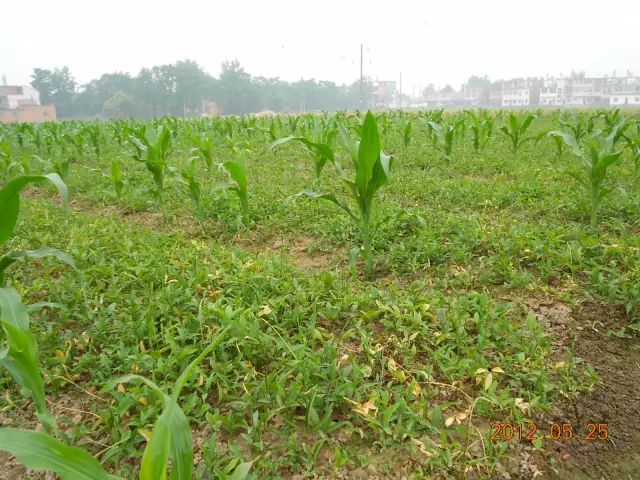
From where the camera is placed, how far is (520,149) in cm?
627

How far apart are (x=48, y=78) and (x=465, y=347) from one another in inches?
2021

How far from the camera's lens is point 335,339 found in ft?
6.35

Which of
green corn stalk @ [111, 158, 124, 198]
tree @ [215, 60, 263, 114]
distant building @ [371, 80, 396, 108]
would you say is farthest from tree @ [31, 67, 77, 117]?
green corn stalk @ [111, 158, 124, 198]

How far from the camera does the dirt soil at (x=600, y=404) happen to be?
1.34 m

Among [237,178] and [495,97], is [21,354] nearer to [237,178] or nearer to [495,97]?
[237,178]

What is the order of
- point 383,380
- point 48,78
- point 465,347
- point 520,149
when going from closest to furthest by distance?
1. point 383,380
2. point 465,347
3. point 520,149
4. point 48,78

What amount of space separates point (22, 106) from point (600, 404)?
4355 cm

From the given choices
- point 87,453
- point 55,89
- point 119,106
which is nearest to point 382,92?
point 119,106

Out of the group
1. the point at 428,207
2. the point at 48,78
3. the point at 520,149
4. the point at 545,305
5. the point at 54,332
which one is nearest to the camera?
the point at 54,332

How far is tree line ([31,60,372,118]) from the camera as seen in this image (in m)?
41.1

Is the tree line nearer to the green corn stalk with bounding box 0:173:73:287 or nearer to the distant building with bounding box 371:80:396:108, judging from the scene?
the distant building with bounding box 371:80:396:108

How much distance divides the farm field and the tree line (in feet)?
133

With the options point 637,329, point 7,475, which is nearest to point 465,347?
point 637,329

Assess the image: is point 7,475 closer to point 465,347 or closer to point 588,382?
point 465,347
